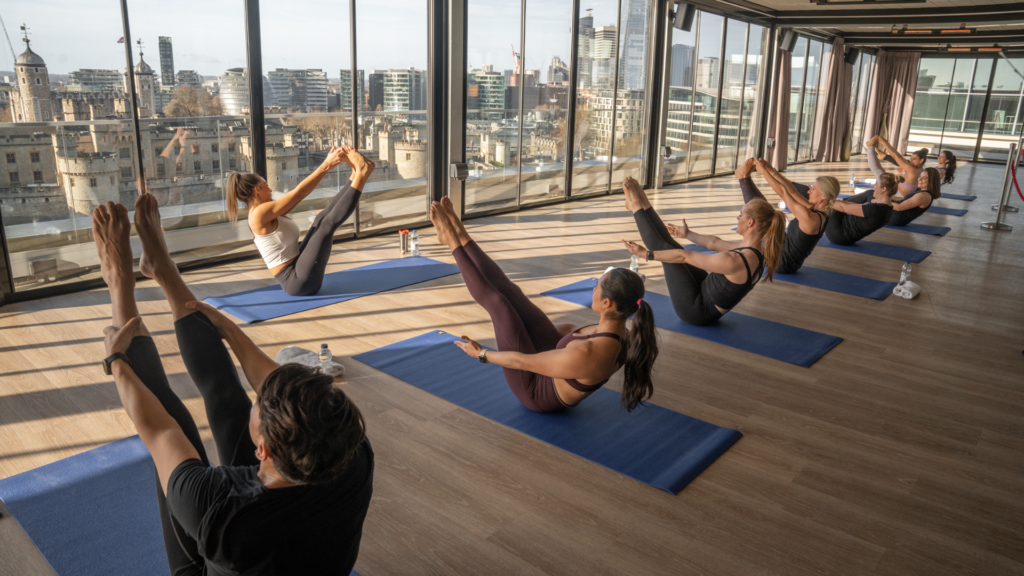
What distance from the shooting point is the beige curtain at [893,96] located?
15.2 m

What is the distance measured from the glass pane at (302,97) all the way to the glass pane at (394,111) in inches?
7.0

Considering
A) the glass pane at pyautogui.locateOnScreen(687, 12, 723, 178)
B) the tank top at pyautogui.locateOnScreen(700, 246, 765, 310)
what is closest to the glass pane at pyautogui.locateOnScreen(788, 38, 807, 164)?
the glass pane at pyautogui.locateOnScreen(687, 12, 723, 178)

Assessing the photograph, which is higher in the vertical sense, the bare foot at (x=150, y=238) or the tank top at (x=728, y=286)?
the bare foot at (x=150, y=238)

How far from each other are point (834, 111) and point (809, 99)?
799mm

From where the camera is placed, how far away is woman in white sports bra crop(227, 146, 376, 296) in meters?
4.17

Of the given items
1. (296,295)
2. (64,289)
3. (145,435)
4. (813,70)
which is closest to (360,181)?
(296,295)

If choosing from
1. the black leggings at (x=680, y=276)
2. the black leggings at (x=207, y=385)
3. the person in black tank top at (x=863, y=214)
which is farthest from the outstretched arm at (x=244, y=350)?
the person in black tank top at (x=863, y=214)

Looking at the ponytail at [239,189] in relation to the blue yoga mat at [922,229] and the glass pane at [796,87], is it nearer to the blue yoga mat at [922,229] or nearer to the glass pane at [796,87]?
the blue yoga mat at [922,229]

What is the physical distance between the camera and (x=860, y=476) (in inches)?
99.6

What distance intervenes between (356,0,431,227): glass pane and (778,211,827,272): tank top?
3326 mm

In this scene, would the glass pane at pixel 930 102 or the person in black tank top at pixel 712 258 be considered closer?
the person in black tank top at pixel 712 258

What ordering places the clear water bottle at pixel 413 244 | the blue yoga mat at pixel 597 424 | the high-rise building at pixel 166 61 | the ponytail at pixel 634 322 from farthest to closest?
the clear water bottle at pixel 413 244
the high-rise building at pixel 166 61
the blue yoga mat at pixel 597 424
the ponytail at pixel 634 322

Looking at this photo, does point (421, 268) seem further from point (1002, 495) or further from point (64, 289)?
point (1002, 495)

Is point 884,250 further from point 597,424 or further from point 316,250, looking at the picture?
point 316,250
